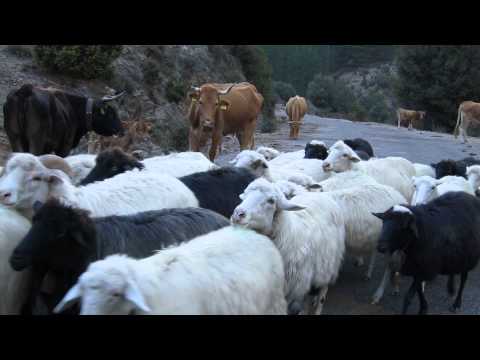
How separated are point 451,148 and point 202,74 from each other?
1194 cm

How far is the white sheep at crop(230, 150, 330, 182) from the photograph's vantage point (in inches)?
288

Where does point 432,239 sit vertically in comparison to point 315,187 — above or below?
below

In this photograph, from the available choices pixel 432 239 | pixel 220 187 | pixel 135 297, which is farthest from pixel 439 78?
pixel 135 297

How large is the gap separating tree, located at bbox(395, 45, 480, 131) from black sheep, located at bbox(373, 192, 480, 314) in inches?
1380

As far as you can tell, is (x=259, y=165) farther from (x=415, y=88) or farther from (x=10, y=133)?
(x=415, y=88)

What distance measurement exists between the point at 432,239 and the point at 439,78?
38073mm

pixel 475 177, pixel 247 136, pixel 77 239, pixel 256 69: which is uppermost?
pixel 256 69

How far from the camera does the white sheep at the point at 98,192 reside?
440 cm

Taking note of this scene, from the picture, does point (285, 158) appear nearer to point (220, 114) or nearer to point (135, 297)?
point (220, 114)

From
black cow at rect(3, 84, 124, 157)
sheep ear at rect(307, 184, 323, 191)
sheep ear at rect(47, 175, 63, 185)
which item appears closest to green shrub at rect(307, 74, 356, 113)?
black cow at rect(3, 84, 124, 157)

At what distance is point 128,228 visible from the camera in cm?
419

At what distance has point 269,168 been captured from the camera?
764 cm
